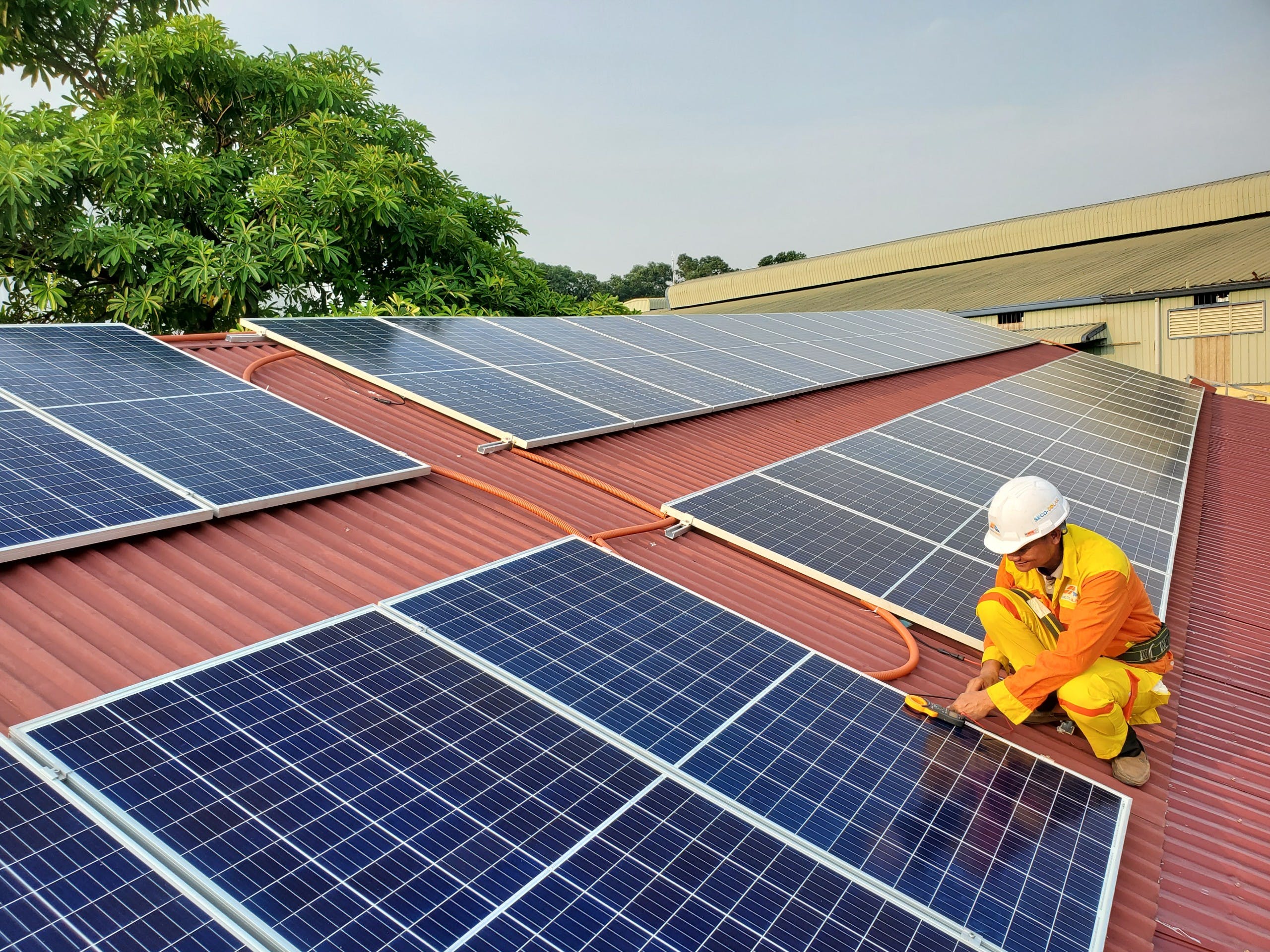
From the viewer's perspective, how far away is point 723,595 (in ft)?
21.7

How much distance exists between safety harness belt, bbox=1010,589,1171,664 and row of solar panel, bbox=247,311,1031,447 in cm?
510

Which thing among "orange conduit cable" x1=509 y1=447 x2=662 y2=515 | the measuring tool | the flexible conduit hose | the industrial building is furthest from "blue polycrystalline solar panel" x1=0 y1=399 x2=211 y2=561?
the industrial building

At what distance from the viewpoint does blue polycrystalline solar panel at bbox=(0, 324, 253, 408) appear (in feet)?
22.6

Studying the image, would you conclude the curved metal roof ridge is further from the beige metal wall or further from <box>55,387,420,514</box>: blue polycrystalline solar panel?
<box>55,387,420,514</box>: blue polycrystalline solar panel

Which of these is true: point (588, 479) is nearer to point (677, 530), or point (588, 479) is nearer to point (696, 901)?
point (677, 530)

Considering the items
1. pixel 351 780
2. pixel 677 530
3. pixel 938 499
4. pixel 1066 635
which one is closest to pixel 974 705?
pixel 1066 635

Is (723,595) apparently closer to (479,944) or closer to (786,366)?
(479,944)

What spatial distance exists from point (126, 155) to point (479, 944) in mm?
21990

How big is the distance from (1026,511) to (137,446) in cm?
635

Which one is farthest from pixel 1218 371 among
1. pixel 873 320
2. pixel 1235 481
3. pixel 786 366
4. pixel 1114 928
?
pixel 1114 928

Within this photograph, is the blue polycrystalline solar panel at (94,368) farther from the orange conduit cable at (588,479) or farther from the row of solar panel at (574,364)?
the orange conduit cable at (588,479)

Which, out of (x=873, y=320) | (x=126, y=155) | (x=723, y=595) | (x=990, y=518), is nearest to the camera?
(x=990, y=518)

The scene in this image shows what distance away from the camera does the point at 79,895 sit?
2684 mm

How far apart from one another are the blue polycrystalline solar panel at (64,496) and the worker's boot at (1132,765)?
622 centimetres
